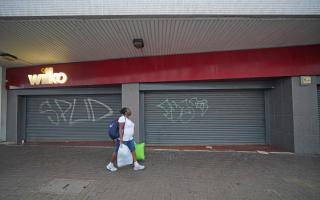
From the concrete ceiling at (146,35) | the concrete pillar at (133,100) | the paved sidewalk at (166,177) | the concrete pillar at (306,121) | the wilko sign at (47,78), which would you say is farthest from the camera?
the wilko sign at (47,78)

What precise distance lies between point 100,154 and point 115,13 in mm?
4363

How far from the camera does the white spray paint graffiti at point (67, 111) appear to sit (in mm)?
9734

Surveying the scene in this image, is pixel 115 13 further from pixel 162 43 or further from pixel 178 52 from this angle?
pixel 178 52

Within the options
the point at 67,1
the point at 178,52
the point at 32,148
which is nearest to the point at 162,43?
the point at 178,52

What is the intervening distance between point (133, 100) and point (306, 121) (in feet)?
18.4

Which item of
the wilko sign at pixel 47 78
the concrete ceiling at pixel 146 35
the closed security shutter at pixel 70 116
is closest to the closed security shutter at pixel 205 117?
the closed security shutter at pixel 70 116

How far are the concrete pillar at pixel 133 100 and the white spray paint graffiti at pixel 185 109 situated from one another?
1.30m

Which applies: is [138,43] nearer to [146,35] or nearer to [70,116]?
[146,35]

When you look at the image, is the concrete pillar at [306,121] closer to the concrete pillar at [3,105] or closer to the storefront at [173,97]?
the storefront at [173,97]

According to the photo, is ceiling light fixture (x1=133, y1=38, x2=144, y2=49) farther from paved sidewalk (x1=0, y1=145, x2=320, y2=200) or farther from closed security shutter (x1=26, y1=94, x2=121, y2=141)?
paved sidewalk (x1=0, y1=145, x2=320, y2=200)

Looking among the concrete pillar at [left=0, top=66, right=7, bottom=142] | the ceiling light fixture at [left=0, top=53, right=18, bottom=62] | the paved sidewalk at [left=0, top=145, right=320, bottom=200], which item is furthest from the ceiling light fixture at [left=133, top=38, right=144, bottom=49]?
the concrete pillar at [left=0, top=66, right=7, bottom=142]

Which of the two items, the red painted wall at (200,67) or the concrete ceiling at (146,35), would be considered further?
the red painted wall at (200,67)

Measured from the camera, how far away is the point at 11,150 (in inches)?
329

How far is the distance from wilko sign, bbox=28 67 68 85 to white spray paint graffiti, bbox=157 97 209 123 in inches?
164
